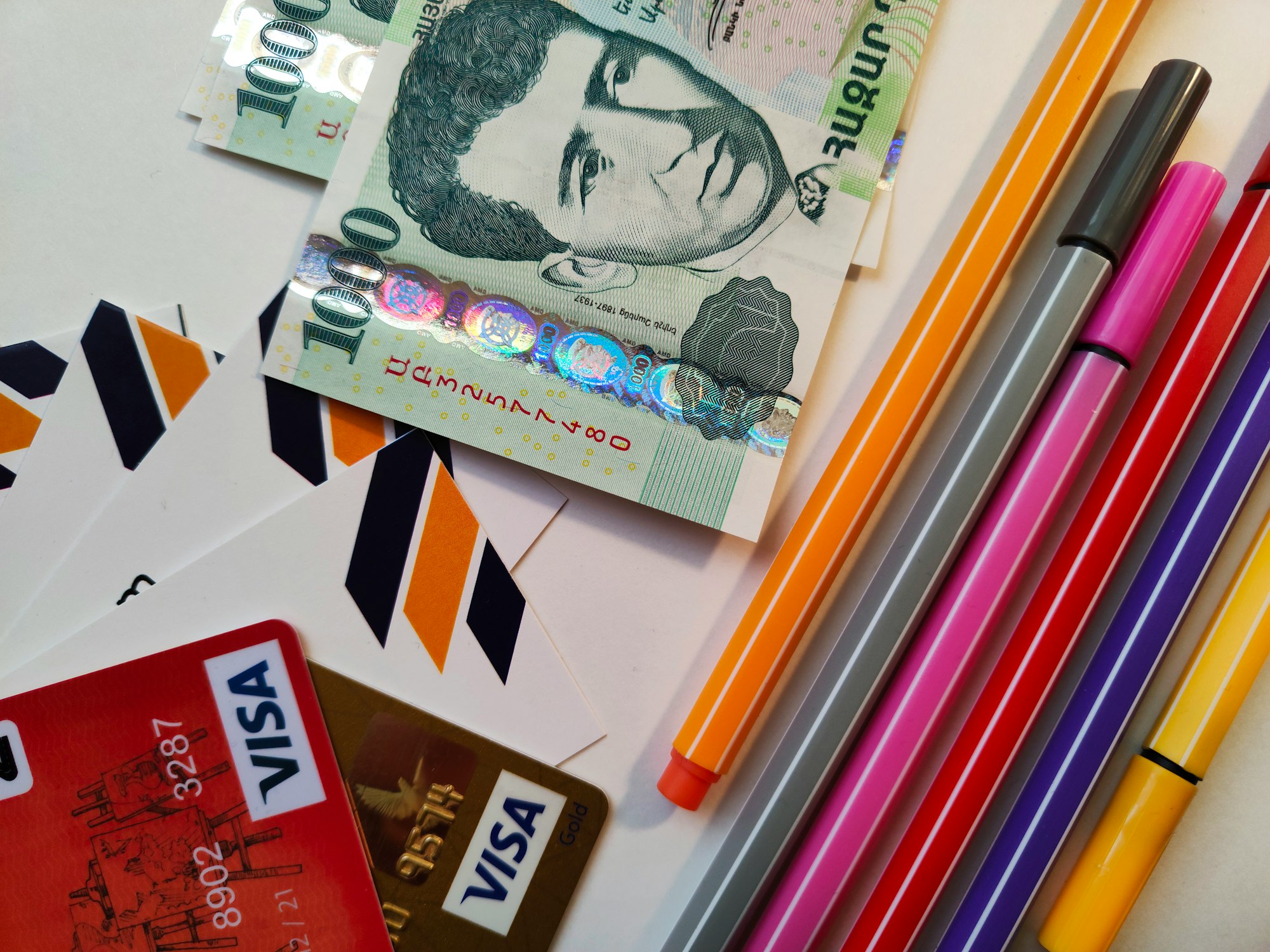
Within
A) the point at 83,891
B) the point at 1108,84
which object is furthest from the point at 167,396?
the point at 1108,84

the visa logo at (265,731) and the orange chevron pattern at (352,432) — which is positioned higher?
the orange chevron pattern at (352,432)

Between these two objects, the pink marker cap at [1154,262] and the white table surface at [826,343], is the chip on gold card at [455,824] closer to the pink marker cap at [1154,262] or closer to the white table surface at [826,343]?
the white table surface at [826,343]

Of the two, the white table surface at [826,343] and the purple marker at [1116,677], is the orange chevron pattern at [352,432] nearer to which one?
the white table surface at [826,343]

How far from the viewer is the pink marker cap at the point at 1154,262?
0.35 meters

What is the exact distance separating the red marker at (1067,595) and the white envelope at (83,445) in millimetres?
381

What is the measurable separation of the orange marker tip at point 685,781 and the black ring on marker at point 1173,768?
0.62 feet

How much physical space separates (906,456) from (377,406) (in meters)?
0.25

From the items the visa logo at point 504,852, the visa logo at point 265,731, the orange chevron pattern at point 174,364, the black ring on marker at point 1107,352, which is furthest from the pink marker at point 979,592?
the orange chevron pattern at point 174,364

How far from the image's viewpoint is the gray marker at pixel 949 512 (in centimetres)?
35

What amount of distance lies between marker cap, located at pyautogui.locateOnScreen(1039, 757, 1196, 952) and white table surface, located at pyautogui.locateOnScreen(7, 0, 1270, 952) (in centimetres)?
2

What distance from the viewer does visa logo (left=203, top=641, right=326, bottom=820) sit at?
36 cm

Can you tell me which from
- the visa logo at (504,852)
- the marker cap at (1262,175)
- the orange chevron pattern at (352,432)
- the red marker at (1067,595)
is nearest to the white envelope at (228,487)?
the orange chevron pattern at (352,432)

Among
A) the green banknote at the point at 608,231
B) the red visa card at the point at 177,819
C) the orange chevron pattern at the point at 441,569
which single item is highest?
the green banknote at the point at 608,231

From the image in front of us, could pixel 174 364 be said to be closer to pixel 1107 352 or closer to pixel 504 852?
pixel 504 852
